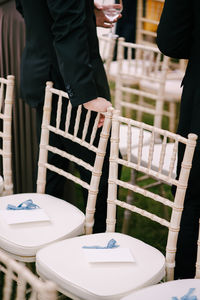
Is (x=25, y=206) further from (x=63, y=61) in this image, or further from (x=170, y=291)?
(x=170, y=291)

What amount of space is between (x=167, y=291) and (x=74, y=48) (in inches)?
36.6

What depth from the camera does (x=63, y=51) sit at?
6.01ft

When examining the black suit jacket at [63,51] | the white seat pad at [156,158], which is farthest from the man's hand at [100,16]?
the white seat pad at [156,158]

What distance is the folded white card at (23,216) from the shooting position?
1.87 m

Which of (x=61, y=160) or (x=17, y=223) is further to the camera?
(x=61, y=160)

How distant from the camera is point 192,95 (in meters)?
1.76

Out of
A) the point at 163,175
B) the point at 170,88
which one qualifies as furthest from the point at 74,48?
the point at 170,88

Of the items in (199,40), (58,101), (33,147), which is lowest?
(33,147)

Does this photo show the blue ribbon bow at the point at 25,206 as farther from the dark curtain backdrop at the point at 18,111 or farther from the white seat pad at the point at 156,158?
the dark curtain backdrop at the point at 18,111

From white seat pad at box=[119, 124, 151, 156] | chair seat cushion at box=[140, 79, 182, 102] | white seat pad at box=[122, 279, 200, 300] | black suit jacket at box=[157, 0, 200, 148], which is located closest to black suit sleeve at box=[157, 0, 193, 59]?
black suit jacket at box=[157, 0, 200, 148]

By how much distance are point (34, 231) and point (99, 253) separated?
0.30 m

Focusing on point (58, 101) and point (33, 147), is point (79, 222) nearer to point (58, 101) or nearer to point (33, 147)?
point (58, 101)

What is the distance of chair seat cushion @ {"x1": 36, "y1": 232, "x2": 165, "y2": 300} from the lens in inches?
59.9

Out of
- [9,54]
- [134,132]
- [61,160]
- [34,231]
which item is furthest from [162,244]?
[9,54]
